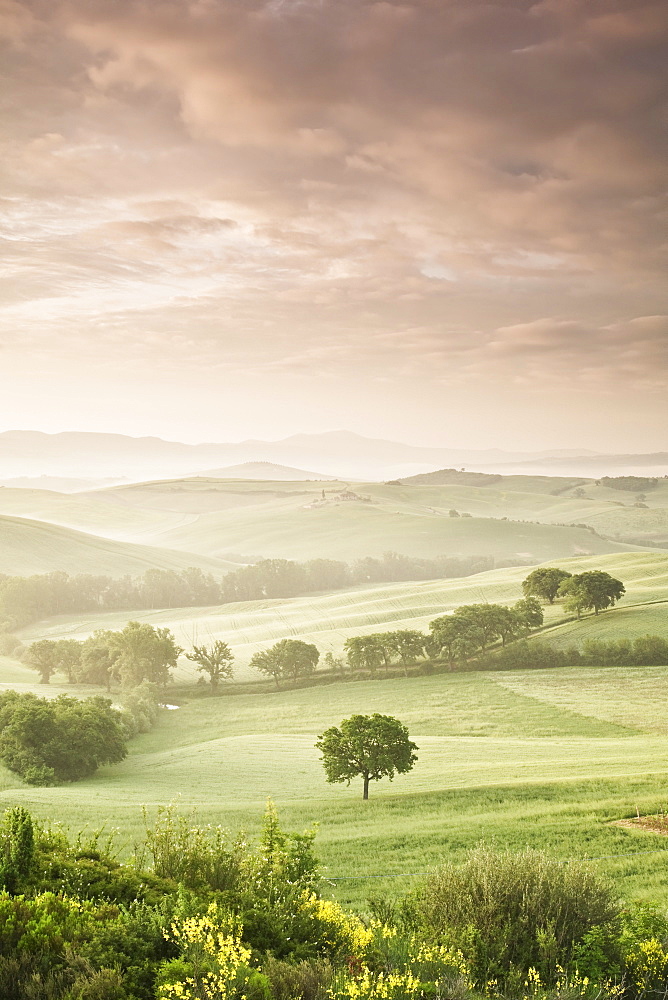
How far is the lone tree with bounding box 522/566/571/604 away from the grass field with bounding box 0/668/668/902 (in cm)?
2405

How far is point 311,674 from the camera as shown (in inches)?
3009

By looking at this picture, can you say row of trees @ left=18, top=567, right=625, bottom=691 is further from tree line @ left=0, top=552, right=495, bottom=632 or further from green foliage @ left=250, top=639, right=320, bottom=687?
tree line @ left=0, top=552, right=495, bottom=632

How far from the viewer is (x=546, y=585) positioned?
89.6m

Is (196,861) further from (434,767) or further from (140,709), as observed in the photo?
(140,709)

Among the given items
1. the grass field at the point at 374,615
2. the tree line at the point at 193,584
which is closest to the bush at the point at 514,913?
the grass field at the point at 374,615

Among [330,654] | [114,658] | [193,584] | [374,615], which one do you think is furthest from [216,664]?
[193,584]

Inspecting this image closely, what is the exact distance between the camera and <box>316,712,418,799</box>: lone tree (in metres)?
32.9

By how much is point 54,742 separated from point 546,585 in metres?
65.3

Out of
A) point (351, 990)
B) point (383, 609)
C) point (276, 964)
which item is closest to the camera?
point (351, 990)

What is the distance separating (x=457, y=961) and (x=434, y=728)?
44666 millimetres

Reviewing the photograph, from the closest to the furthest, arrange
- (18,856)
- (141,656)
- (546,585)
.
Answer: (18,856) → (141,656) → (546,585)

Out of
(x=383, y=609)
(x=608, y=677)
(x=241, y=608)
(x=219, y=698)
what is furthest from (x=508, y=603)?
(x=241, y=608)

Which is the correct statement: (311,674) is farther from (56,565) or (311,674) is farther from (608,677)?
(56,565)

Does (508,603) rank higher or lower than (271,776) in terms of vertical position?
higher
